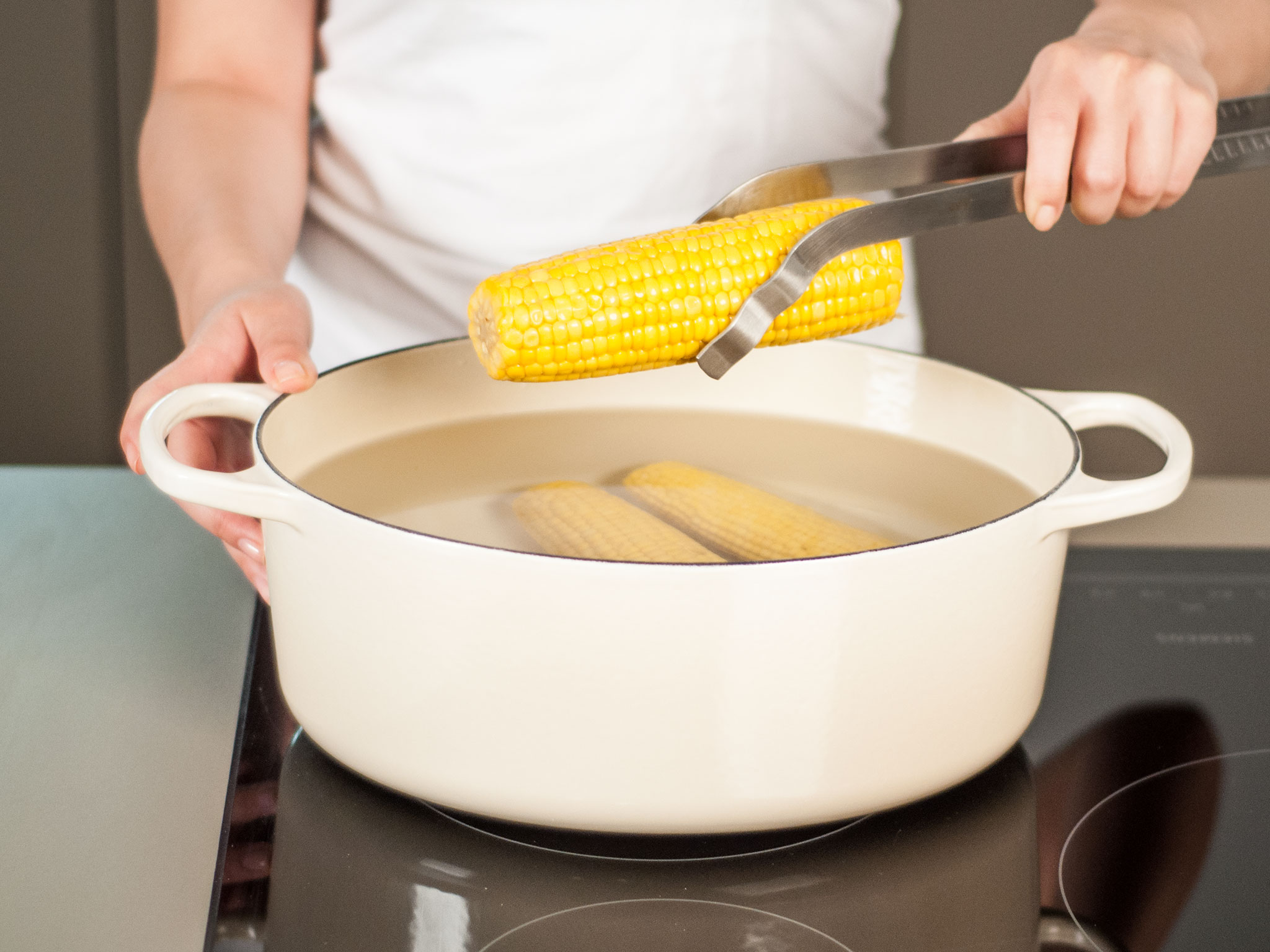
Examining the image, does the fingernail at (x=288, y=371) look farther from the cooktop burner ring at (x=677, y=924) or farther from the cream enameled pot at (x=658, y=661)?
the cooktop burner ring at (x=677, y=924)

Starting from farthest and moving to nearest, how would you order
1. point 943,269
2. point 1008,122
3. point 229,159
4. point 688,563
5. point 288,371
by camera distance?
1. point 943,269
2. point 229,159
3. point 1008,122
4. point 288,371
5. point 688,563

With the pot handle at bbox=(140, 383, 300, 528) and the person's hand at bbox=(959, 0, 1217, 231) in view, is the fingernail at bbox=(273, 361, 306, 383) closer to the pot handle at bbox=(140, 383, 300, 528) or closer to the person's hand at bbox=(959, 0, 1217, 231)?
the pot handle at bbox=(140, 383, 300, 528)

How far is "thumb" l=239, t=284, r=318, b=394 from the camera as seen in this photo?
46 centimetres

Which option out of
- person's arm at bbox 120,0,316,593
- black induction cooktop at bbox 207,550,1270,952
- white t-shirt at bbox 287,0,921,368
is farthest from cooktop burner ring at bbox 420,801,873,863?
white t-shirt at bbox 287,0,921,368

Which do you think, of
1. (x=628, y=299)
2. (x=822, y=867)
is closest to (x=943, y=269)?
(x=628, y=299)

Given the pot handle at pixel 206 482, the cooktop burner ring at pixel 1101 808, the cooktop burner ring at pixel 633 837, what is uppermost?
the pot handle at pixel 206 482

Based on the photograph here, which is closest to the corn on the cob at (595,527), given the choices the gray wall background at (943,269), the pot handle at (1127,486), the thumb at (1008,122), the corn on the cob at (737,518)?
the corn on the cob at (737,518)

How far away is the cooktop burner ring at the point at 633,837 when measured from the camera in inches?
15.0

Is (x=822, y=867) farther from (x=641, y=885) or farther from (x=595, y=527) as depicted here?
(x=595, y=527)

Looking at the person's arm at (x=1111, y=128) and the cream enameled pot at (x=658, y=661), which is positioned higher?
the person's arm at (x=1111, y=128)

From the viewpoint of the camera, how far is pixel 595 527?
18.8 inches

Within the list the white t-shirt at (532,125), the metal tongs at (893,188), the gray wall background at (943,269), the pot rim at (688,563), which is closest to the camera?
the pot rim at (688,563)

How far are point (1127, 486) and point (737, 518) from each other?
18 centimetres

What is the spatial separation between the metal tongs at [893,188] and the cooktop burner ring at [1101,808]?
216 millimetres
